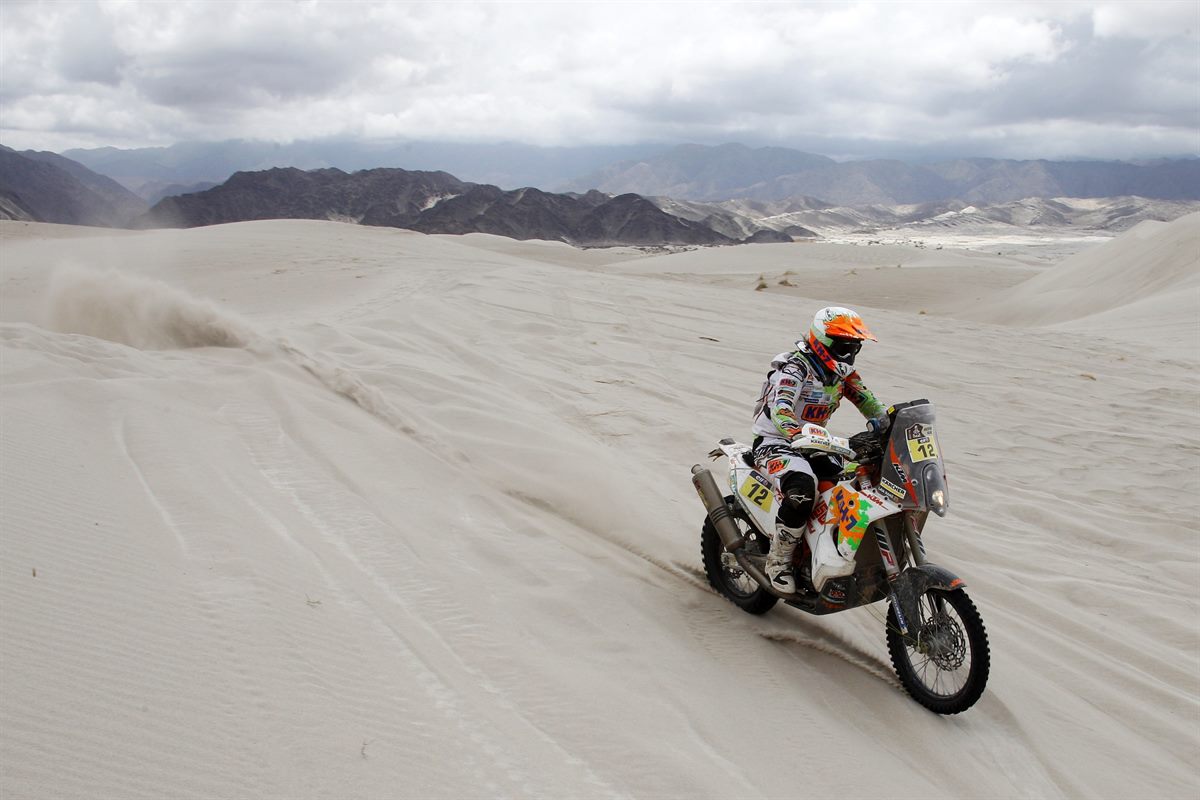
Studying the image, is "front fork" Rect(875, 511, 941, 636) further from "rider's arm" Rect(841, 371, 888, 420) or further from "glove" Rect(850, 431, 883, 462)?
"rider's arm" Rect(841, 371, 888, 420)

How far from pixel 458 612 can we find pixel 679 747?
4.26 ft

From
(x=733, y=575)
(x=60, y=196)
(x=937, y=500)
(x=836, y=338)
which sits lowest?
(x=733, y=575)

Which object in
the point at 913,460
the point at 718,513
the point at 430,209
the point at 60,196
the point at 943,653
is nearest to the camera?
the point at 913,460

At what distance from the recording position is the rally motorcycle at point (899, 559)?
366 cm

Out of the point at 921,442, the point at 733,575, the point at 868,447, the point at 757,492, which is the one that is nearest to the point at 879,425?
the point at 868,447

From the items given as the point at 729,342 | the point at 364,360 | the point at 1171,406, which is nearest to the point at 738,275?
the point at 729,342

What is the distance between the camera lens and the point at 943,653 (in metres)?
3.81

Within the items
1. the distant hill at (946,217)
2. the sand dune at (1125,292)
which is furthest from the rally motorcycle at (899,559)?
the distant hill at (946,217)

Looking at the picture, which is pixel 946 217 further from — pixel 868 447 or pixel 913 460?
pixel 913 460

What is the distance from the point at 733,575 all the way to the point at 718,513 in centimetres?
37

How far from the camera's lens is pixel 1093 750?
3.87 meters

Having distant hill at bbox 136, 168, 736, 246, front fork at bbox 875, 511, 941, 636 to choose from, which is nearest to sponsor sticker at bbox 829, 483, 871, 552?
front fork at bbox 875, 511, 941, 636

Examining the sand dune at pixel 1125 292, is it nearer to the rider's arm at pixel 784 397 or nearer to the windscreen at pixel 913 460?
the rider's arm at pixel 784 397

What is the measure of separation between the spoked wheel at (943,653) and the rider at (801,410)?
592 mm
